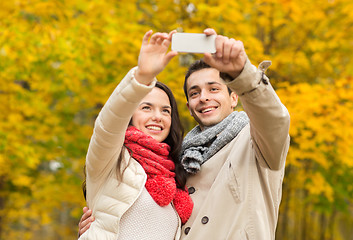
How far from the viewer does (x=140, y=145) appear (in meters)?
2.32

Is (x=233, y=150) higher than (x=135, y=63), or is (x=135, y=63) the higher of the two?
(x=135, y=63)

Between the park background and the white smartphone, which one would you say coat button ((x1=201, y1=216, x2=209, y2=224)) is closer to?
the white smartphone

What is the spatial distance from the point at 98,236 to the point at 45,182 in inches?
213

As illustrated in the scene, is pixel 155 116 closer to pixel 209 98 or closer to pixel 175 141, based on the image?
pixel 175 141

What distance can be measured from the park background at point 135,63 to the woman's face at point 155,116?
2342mm

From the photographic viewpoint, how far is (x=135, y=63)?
5379 mm

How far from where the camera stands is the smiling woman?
1.79 m

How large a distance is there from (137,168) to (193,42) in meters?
0.87

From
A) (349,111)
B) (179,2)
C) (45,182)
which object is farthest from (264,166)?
(45,182)

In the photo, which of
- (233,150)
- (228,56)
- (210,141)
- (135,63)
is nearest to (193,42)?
(228,56)

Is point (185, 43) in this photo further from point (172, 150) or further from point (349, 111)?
point (349, 111)

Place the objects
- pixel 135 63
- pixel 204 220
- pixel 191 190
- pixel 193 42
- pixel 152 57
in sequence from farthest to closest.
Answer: pixel 135 63, pixel 191 190, pixel 204 220, pixel 152 57, pixel 193 42

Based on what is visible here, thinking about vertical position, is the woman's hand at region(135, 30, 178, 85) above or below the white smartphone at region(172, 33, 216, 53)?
below

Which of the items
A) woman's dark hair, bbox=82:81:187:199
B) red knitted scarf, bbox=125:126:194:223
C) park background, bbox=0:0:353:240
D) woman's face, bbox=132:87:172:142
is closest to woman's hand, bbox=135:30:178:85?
red knitted scarf, bbox=125:126:194:223
